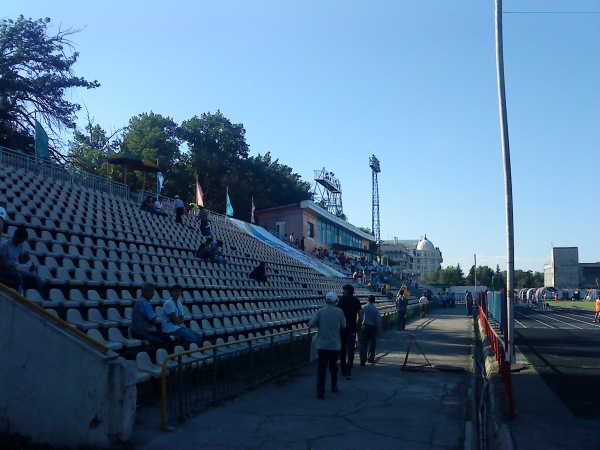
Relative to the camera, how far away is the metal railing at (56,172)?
18.2m

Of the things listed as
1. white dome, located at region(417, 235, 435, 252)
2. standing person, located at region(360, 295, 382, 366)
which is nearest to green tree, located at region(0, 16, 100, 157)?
standing person, located at region(360, 295, 382, 366)

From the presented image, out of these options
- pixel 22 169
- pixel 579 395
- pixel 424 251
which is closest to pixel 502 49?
pixel 579 395

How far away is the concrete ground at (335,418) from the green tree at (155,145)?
35.9m

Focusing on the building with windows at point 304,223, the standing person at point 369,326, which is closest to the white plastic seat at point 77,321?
the standing person at point 369,326

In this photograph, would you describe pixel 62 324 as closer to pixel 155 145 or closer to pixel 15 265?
pixel 15 265

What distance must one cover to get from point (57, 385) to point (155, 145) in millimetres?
43658

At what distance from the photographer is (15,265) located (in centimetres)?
853

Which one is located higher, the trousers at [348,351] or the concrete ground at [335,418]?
the trousers at [348,351]

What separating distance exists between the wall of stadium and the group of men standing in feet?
12.0

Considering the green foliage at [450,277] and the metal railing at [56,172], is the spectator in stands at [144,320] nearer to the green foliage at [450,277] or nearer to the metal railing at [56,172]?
the metal railing at [56,172]

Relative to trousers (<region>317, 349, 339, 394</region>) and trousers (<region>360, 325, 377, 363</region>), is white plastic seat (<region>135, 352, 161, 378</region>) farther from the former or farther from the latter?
trousers (<region>360, 325, 377, 363</region>)

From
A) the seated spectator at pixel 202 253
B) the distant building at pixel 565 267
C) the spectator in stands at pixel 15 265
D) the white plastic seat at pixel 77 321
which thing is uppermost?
the distant building at pixel 565 267

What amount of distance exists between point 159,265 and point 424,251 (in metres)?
151

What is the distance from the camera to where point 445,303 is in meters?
56.5
